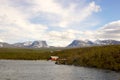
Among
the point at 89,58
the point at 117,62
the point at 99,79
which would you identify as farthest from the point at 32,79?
the point at 89,58

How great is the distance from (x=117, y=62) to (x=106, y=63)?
31.3ft

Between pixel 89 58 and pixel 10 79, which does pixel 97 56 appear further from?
pixel 10 79

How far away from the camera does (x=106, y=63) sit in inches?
6004

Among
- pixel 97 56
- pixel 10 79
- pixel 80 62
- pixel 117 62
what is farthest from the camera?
pixel 80 62

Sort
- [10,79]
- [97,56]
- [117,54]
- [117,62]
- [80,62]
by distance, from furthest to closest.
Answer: [80,62]
[97,56]
[117,54]
[117,62]
[10,79]

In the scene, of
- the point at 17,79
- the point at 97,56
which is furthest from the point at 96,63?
the point at 17,79

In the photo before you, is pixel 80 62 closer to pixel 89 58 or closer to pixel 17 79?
pixel 89 58

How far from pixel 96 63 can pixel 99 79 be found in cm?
6959

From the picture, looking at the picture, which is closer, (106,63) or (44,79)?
(44,79)

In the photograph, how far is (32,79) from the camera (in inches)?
3541

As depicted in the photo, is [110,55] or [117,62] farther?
[110,55]

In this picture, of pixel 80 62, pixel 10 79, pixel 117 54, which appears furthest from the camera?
pixel 80 62

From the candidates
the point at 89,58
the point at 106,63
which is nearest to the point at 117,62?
the point at 106,63

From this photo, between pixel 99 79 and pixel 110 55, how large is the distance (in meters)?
65.4
